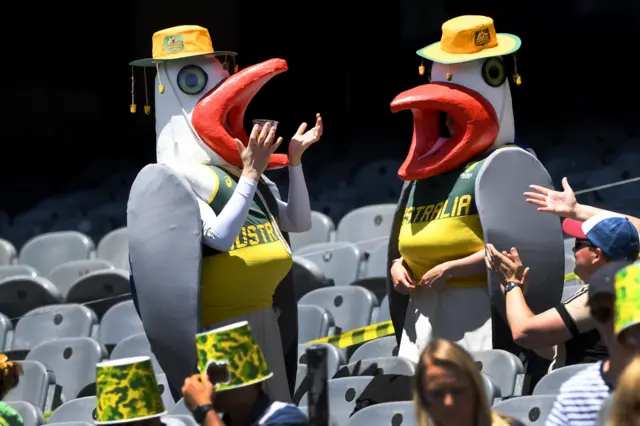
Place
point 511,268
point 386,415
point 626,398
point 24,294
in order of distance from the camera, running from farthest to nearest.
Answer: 1. point 24,294
2. point 386,415
3. point 511,268
4. point 626,398

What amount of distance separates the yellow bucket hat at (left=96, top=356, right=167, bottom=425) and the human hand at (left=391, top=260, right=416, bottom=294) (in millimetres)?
1512

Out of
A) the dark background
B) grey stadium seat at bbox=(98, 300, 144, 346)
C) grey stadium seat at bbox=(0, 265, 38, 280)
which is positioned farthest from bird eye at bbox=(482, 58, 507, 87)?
the dark background

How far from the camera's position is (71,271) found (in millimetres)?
8312

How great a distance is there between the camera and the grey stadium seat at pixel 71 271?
→ 828 centimetres

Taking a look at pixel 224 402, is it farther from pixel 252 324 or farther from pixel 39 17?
pixel 39 17

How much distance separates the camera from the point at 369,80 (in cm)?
1273

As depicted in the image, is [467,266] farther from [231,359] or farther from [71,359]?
[71,359]

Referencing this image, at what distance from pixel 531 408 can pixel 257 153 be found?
4.28 feet

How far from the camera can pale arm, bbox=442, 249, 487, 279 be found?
5.11 m

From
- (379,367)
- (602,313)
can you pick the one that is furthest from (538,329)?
(379,367)

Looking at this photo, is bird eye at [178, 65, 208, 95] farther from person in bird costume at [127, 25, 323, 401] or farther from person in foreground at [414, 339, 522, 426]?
person in foreground at [414, 339, 522, 426]

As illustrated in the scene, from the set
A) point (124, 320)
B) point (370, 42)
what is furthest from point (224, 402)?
point (370, 42)

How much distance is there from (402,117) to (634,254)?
882 cm

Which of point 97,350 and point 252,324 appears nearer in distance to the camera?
point 252,324
